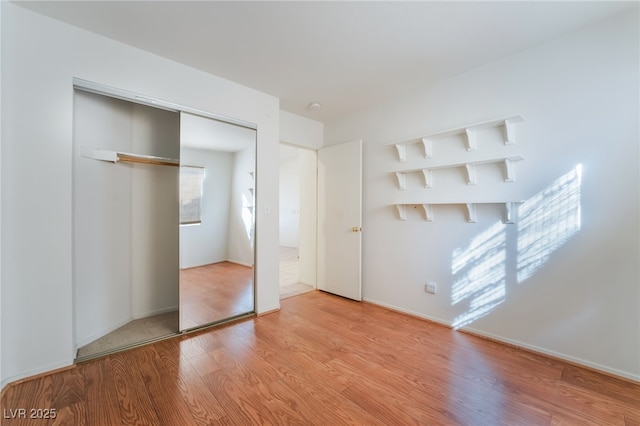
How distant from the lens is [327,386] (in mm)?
1806

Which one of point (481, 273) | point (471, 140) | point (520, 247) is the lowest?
point (481, 273)

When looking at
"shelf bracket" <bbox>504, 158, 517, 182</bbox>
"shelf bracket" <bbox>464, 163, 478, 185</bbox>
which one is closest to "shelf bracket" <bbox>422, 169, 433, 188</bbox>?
"shelf bracket" <bbox>464, 163, 478, 185</bbox>

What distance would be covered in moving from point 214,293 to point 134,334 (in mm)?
781

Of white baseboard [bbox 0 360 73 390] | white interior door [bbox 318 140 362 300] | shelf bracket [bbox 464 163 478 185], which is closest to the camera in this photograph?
white baseboard [bbox 0 360 73 390]

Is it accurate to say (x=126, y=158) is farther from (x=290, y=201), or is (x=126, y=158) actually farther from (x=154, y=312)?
(x=290, y=201)

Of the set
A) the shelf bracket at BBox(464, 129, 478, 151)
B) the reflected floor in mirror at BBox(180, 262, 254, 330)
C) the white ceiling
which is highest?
the white ceiling

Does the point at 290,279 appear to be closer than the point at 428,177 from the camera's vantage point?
No

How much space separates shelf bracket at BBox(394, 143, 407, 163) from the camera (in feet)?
10.2

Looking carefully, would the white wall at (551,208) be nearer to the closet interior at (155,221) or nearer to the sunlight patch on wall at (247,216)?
the sunlight patch on wall at (247,216)

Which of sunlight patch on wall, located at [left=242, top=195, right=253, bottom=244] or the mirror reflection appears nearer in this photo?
the mirror reflection

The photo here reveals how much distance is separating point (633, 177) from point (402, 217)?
5.95 ft

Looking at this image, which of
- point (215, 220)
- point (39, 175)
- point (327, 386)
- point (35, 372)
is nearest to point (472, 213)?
point (327, 386)

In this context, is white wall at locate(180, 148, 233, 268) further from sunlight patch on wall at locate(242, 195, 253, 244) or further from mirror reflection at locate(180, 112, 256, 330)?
sunlight patch on wall at locate(242, 195, 253, 244)

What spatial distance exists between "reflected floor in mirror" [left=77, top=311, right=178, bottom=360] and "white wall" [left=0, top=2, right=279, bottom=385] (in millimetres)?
293
